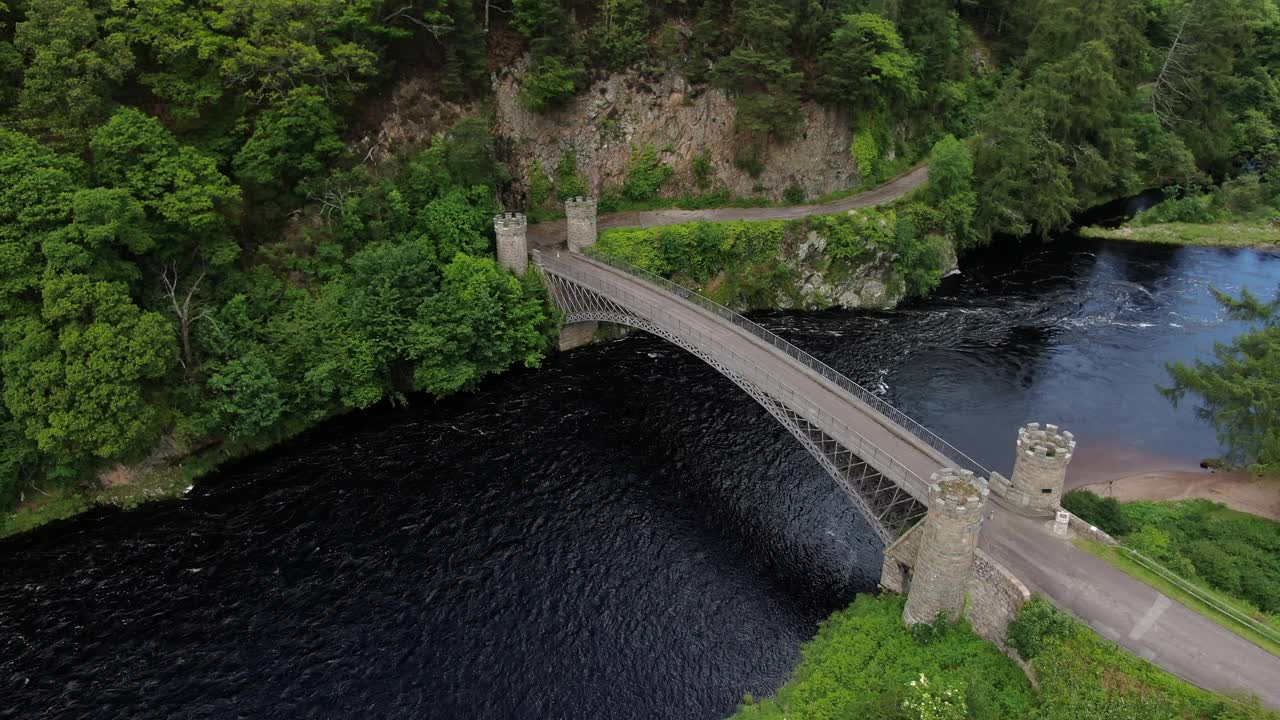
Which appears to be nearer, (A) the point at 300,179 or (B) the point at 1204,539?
(B) the point at 1204,539

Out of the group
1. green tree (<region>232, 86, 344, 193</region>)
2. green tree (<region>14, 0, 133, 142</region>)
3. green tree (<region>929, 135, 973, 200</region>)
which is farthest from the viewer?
green tree (<region>929, 135, 973, 200</region>)

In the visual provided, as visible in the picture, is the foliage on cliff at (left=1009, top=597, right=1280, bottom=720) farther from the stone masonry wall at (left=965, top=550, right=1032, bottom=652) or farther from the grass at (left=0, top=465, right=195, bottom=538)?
the grass at (left=0, top=465, right=195, bottom=538)

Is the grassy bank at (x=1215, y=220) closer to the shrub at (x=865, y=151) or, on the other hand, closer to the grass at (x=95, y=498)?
the shrub at (x=865, y=151)

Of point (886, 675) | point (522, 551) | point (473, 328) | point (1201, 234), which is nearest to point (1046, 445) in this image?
point (886, 675)

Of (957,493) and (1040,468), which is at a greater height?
(957,493)

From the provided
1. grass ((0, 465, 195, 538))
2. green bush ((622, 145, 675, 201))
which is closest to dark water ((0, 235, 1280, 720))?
grass ((0, 465, 195, 538))

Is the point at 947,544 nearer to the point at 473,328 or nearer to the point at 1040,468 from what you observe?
the point at 1040,468

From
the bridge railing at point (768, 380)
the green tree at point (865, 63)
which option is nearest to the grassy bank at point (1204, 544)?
the bridge railing at point (768, 380)
